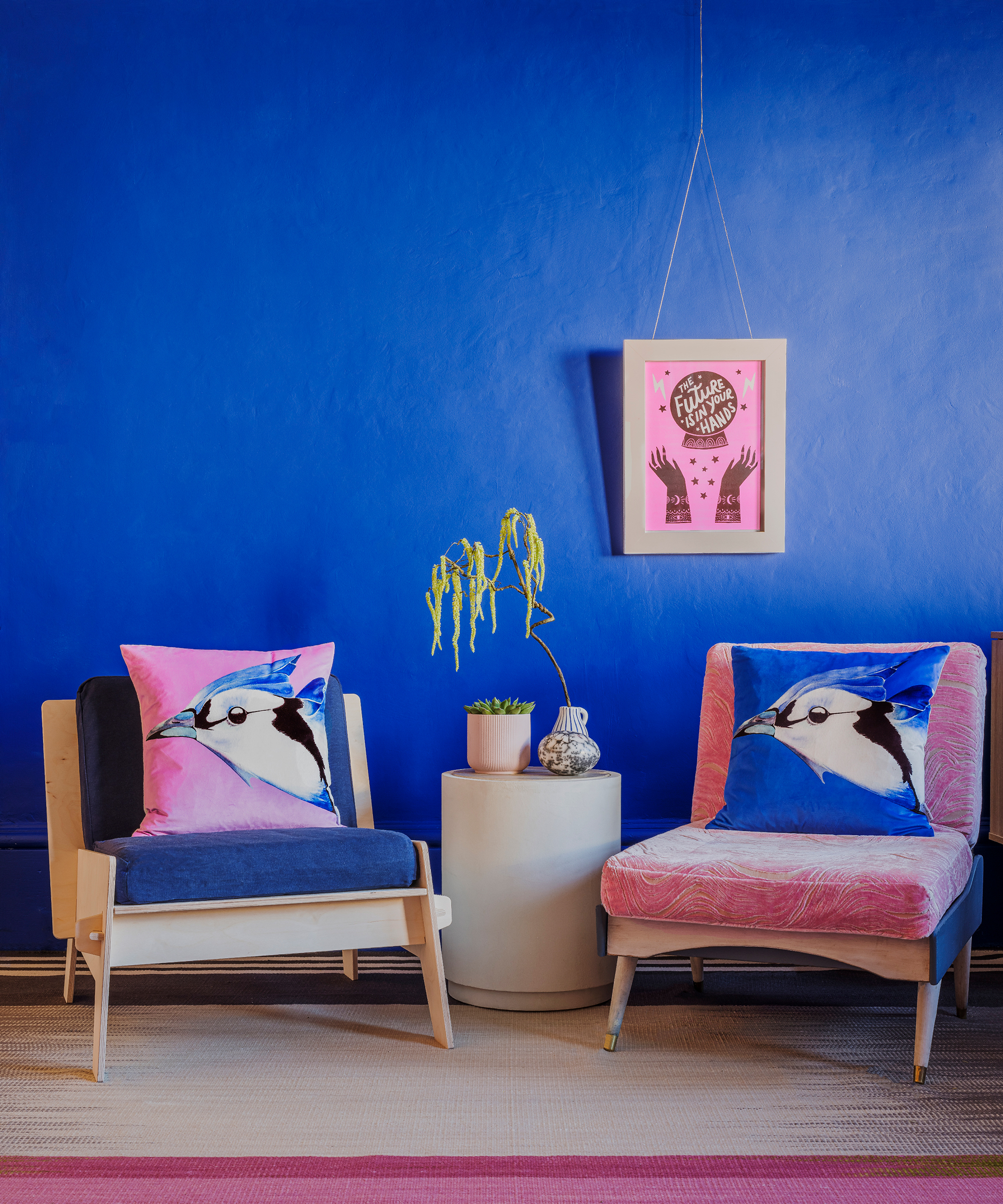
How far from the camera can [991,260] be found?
9.78 ft

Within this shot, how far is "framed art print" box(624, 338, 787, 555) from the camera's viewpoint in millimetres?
2965

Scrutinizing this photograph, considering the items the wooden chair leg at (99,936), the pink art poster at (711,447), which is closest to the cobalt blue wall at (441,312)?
the pink art poster at (711,447)

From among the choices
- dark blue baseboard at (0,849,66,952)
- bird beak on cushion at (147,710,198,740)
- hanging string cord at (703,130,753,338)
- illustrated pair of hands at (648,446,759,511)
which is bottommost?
dark blue baseboard at (0,849,66,952)

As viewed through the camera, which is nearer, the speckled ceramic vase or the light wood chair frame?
the light wood chair frame

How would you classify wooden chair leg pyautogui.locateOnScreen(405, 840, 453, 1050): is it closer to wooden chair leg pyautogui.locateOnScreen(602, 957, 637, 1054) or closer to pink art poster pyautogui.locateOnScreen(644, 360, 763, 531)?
wooden chair leg pyautogui.locateOnScreen(602, 957, 637, 1054)

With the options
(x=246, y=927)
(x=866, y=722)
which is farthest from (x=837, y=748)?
(x=246, y=927)

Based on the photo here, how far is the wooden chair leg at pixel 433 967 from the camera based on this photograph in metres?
2.08

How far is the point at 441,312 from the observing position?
3021 mm

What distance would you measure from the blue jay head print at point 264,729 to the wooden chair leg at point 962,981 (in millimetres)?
1419

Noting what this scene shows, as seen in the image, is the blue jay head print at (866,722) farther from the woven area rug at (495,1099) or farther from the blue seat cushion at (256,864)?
the blue seat cushion at (256,864)

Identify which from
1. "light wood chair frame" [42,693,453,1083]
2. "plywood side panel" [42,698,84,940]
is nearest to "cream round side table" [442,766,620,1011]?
"light wood chair frame" [42,693,453,1083]

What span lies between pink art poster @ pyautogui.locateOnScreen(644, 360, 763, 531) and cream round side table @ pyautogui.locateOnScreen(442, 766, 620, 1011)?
3.12 ft

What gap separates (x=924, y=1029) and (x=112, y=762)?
176 centimetres

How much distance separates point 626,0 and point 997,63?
108cm
